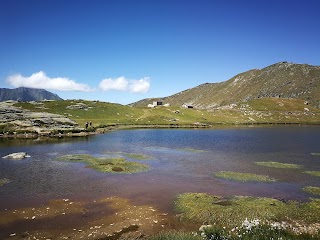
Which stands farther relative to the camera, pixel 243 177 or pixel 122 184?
pixel 243 177

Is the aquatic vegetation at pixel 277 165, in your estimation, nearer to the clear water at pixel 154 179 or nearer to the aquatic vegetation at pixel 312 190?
the clear water at pixel 154 179

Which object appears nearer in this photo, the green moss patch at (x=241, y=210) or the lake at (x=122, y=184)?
the lake at (x=122, y=184)

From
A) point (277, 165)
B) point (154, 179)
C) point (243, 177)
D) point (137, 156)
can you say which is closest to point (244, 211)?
point (243, 177)

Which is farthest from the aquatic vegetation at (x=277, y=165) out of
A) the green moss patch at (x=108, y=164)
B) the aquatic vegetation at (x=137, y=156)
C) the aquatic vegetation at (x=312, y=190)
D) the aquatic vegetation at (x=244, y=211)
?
the aquatic vegetation at (x=137, y=156)

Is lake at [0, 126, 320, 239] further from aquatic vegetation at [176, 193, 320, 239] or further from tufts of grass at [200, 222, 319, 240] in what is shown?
tufts of grass at [200, 222, 319, 240]

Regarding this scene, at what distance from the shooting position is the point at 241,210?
98.5ft

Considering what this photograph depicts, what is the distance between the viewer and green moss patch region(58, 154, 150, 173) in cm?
4994

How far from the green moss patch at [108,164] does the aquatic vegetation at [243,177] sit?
1343 cm

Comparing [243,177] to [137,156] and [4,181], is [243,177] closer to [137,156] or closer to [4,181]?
[137,156]

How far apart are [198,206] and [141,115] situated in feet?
477

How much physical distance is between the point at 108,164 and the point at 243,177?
24451 millimetres

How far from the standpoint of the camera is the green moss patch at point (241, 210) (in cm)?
2812

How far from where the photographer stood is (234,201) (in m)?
33.3

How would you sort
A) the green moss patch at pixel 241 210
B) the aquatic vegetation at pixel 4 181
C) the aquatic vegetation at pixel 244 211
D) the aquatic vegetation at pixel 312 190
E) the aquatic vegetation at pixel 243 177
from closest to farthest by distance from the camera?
the aquatic vegetation at pixel 244 211
the green moss patch at pixel 241 210
the aquatic vegetation at pixel 312 190
the aquatic vegetation at pixel 4 181
the aquatic vegetation at pixel 243 177
